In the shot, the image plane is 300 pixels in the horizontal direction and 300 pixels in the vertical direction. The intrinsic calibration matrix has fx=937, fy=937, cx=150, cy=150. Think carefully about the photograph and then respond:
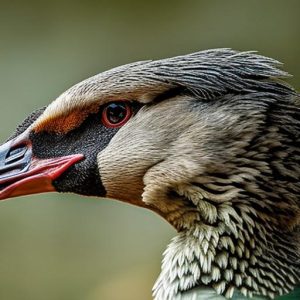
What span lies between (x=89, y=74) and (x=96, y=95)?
7.99 ft

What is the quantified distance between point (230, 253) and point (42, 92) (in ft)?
8.74

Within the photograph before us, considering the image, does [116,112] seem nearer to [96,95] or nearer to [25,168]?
[96,95]

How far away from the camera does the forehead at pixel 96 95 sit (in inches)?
82.0

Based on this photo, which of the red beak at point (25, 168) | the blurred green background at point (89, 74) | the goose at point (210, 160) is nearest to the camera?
the goose at point (210, 160)

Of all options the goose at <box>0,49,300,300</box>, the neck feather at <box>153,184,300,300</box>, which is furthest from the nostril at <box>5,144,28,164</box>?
the neck feather at <box>153,184,300,300</box>

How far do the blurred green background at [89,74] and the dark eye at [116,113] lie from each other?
226 cm

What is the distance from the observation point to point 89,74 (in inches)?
178

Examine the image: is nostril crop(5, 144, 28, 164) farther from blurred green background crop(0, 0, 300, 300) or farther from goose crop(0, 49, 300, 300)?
blurred green background crop(0, 0, 300, 300)

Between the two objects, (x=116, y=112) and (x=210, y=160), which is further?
(x=116, y=112)

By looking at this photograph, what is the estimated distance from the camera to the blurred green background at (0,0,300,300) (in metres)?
4.40

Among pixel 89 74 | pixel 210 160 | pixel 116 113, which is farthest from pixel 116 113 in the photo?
pixel 89 74

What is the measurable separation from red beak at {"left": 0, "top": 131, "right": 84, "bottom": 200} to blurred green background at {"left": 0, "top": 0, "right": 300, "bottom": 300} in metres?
2.17

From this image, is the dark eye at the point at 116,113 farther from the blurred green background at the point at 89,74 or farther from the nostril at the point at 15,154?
the blurred green background at the point at 89,74

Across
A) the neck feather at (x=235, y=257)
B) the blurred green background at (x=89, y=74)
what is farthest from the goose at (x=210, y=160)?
the blurred green background at (x=89, y=74)
